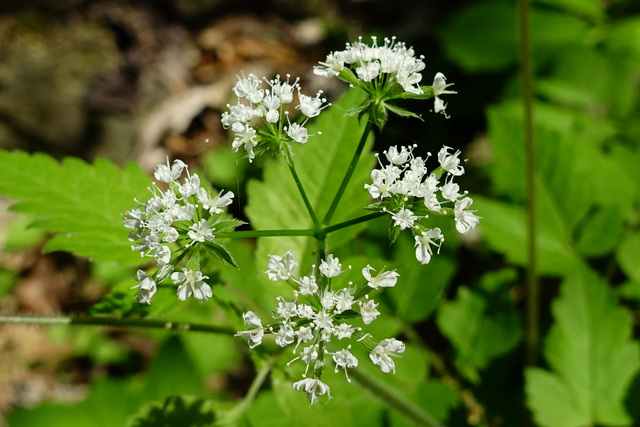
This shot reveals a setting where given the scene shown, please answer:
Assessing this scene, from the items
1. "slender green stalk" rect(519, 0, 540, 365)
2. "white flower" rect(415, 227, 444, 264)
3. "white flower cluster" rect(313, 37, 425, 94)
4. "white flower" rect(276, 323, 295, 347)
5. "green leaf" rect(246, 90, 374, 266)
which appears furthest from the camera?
"slender green stalk" rect(519, 0, 540, 365)

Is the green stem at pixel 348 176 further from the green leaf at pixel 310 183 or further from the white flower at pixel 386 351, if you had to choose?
the white flower at pixel 386 351

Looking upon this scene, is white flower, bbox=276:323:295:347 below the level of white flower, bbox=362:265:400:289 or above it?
below

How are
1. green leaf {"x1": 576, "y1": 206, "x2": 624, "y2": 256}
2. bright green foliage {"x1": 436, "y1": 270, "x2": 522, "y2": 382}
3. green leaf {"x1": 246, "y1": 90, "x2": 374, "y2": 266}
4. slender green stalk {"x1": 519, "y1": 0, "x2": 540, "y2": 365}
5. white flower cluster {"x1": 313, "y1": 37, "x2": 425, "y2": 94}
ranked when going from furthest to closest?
1. green leaf {"x1": 576, "y1": 206, "x2": 624, "y2": 256}
2. bright green foliage {"x1": 436, "y1": 270, "x2": 522, "y2": 382}
3. slender green stalk {"x1": 519, "y1": 0, "x2": 540, "y2": 365}
4. green leaf {"x1": 246, "y1": 90, "x2": 374, "y2": 266}
5. white flower cluster {"x1": 313, "y1": 37, "x2": 425, "y2": 94}

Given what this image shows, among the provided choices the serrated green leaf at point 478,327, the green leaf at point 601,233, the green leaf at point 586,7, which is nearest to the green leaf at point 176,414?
the serrated green leaf at point 478,327

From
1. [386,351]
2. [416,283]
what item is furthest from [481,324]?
[386,351]

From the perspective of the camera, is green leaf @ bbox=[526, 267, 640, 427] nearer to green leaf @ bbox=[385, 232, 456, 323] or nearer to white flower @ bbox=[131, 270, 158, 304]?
green leaf @ bbox=[385, 232, 456, 323]

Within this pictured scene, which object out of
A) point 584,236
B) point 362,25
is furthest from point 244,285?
point 362,25

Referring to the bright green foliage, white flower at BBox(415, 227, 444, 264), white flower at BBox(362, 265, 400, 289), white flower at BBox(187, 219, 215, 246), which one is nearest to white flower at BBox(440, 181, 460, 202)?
white flower at BBox(415, 227, 444, 264)
